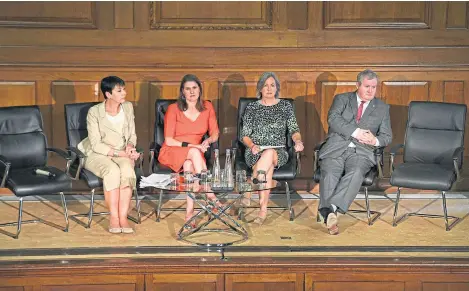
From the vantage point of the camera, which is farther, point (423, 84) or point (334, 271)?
point (423, 84)

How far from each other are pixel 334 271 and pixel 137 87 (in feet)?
9.58

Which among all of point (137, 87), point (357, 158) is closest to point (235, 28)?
point (137, 87)

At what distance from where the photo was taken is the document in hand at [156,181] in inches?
290

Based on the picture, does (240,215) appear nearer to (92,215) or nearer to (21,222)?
(92,215)

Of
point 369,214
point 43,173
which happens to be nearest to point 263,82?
point 369,214

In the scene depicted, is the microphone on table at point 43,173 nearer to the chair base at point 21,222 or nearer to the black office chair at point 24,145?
the black office chair at point 24,145

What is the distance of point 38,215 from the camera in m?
8.29

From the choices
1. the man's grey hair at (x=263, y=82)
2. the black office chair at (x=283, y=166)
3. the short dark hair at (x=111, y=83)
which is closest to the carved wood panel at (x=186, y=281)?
the black office chair at (x=283, y=166)

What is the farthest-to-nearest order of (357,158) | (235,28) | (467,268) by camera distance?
(235,28)
(357,158)
(467,268)

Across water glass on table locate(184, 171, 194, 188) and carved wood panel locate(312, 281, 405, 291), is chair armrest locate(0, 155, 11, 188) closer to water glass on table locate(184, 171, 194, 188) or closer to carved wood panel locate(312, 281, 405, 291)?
water glass on table locate(184, 171, 194, 188)

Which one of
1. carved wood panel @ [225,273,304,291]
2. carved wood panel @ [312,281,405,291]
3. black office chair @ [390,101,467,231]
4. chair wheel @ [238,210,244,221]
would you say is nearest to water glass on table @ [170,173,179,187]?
chair wheel @ [238,210,244,221]

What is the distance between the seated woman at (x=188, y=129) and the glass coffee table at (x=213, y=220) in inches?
9.6

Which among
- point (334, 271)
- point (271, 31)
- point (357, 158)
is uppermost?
point (271, 31)

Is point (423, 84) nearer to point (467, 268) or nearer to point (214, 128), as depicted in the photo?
point (214, 128)
